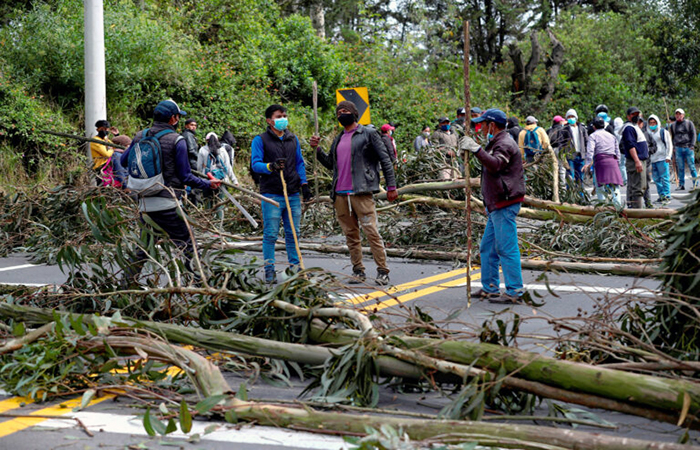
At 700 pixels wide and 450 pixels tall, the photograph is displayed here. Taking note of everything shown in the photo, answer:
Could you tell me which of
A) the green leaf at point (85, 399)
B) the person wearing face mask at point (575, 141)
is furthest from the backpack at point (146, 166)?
the person wearing face mask at point (575, 141)

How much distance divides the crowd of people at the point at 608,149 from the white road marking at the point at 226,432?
26.5 feet

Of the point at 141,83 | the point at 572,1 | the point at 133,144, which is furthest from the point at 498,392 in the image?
the point at 572,1

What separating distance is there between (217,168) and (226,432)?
43.7ft

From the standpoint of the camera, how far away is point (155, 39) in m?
20.7

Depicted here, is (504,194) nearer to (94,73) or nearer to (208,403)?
(208,403)

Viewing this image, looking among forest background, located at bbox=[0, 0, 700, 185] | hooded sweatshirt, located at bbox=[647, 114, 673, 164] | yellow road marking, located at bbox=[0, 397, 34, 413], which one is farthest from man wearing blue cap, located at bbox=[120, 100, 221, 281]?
hooded sweatshirt, located at bbox=[647, 114, 673, 164]

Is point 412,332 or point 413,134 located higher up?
point 413,134

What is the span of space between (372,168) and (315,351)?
429cm

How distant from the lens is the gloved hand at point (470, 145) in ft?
23.5

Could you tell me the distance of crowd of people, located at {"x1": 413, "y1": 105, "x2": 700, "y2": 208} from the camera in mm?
14930

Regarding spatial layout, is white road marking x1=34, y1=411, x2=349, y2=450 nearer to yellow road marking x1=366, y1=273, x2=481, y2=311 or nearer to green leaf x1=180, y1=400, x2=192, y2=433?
green leaf x1=180, y1=400, x2=192, y2=433

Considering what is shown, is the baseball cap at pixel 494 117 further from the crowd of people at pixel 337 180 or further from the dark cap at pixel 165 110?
the dark cap at pixel 165 110

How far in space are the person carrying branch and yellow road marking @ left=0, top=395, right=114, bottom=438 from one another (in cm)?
443

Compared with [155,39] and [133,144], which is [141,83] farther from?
[133,144]
